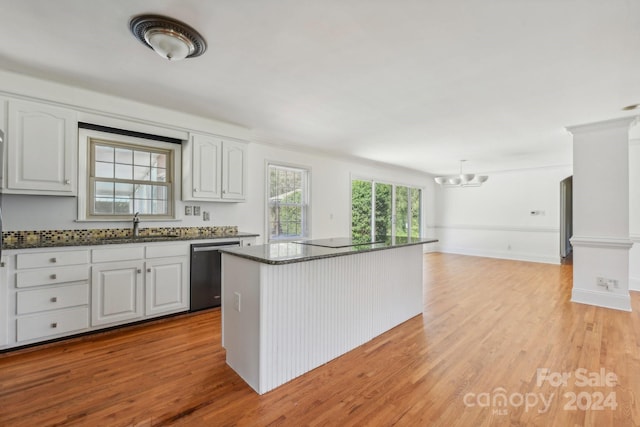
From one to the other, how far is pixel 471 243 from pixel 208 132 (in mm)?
7531

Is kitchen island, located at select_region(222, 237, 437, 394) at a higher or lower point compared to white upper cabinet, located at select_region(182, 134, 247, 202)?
lower

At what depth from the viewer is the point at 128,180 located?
3.47m

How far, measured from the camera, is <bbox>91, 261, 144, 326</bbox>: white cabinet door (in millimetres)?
2810

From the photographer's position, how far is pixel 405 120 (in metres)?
3.73

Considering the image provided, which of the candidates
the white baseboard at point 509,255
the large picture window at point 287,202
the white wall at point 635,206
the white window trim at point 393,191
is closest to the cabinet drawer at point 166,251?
the large picture window at point 287,202

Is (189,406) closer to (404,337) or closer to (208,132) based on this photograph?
(404,337)

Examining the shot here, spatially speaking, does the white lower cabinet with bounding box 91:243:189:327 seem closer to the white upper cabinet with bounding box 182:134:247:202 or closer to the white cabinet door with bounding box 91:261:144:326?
the white cabinet door with bounding box 91:261:144:326

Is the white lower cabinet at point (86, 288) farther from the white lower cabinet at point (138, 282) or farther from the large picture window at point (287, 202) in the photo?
the large picture window at point (287, 202)

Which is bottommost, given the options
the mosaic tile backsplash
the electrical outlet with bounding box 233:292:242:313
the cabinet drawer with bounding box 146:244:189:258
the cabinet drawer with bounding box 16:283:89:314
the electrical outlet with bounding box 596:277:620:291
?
the electrical outlet with bounding box 596:277:620:291

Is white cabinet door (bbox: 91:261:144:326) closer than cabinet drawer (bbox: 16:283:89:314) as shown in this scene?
No

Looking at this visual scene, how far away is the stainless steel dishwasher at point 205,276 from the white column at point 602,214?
4.54 m

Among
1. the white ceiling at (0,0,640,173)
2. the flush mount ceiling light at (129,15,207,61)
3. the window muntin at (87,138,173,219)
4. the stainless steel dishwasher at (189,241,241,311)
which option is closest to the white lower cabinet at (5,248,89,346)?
the window muntin at (87,138,173,219)

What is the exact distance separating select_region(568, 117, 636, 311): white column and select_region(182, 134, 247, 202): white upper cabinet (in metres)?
4.47

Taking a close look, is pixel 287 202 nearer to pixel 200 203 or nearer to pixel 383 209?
pixel 200 203
